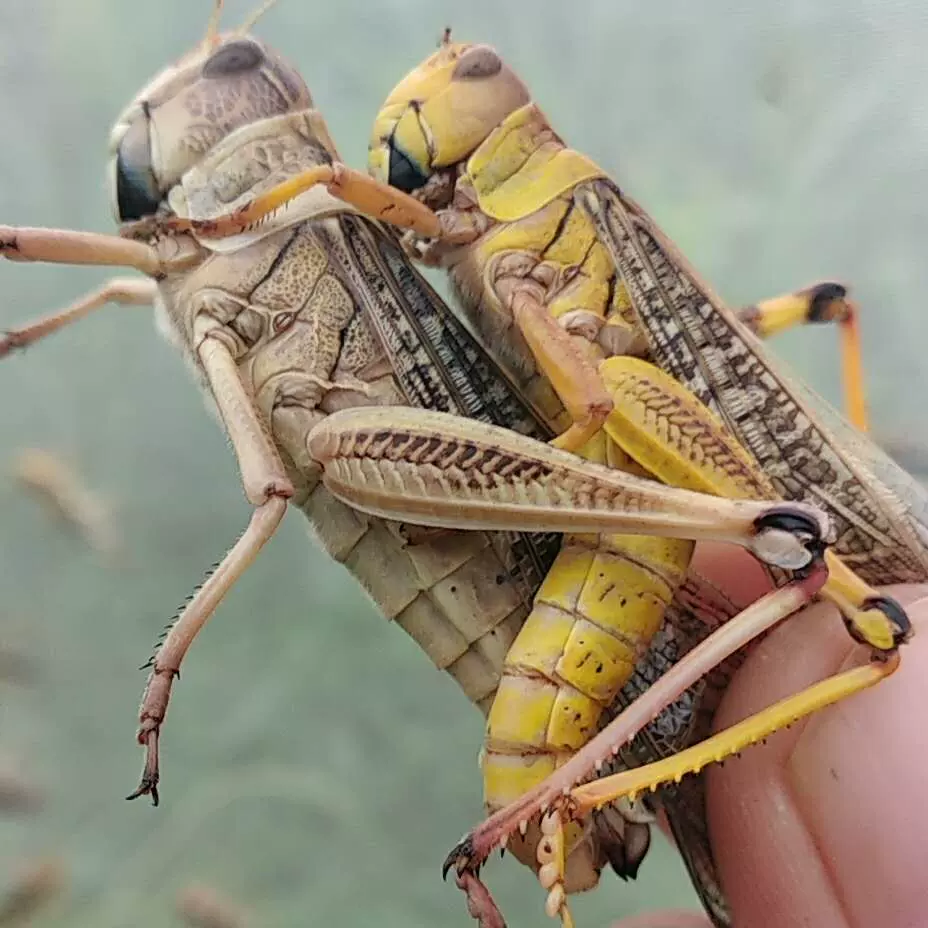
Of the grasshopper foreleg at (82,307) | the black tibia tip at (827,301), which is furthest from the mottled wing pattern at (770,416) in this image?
the grasshopper foreleg at (82,307)

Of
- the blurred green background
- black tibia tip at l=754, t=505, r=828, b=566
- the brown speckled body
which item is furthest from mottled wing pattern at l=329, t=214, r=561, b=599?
the blurred green background

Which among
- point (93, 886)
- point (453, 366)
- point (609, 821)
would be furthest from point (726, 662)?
point (93, 886)

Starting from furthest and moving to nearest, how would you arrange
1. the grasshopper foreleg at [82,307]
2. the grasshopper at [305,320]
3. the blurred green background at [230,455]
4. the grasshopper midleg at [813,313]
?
1. the blurred green background at [230,455]
2. the grasshopper midleg at [813,313]
3. the grasshopper foreleg at [82,307]
4. the grasshopper at [305,320]

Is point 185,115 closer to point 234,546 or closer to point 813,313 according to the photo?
point 234,546

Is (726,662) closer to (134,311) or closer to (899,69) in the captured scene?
(134,311)

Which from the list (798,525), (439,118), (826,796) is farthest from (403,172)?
(826,796)

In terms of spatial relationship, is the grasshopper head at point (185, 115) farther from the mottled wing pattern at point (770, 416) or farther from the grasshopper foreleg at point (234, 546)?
the mottled wing pattern at point (770, 416)
